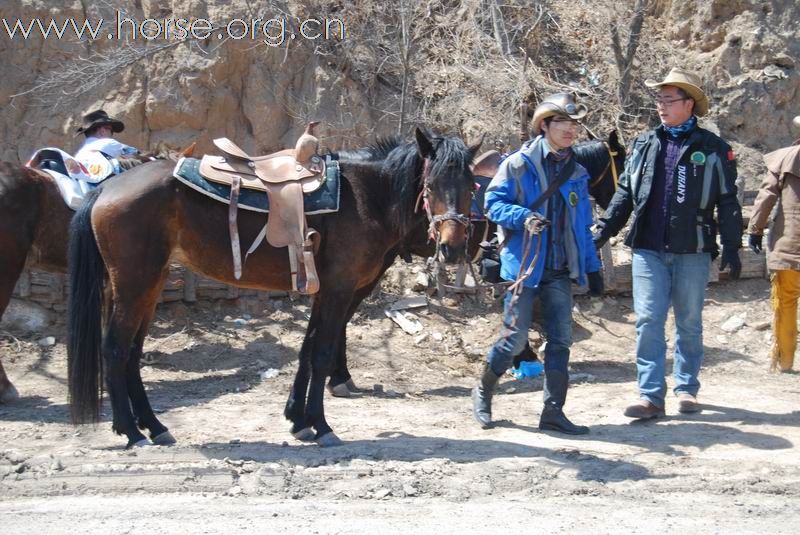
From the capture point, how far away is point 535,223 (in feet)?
18.3

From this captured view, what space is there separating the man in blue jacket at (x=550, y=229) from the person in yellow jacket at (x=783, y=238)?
242cm

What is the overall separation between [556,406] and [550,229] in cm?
124

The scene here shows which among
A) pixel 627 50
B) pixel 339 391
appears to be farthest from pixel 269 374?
pixel 627 50

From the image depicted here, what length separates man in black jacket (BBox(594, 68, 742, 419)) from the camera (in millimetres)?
6047

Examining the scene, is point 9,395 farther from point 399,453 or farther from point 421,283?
point 421,283

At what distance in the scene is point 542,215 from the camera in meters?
5.84

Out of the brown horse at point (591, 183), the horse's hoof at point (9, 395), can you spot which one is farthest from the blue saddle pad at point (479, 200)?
the horse's hoof at point (9, 395)

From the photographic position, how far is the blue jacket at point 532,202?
19.2 ft

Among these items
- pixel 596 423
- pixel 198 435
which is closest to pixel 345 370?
pixel 198 435

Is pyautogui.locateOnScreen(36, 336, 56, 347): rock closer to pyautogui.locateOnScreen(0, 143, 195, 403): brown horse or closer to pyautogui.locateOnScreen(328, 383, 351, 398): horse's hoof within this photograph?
pyautogui.locateOnScreen(0, 143, 195, 403): brown horse

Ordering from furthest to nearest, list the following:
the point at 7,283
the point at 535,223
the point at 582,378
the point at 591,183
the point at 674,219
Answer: the point at 591,183 < the point at 582,378 < the point at 7,283 < the point at 674,219 < the point at 535,223

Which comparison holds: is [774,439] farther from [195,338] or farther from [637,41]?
[637,41]

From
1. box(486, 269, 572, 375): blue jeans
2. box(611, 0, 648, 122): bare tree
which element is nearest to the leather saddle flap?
box(486, 269, 572, 375): blue jeans

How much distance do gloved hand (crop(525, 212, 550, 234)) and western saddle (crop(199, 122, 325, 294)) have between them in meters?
1.38
